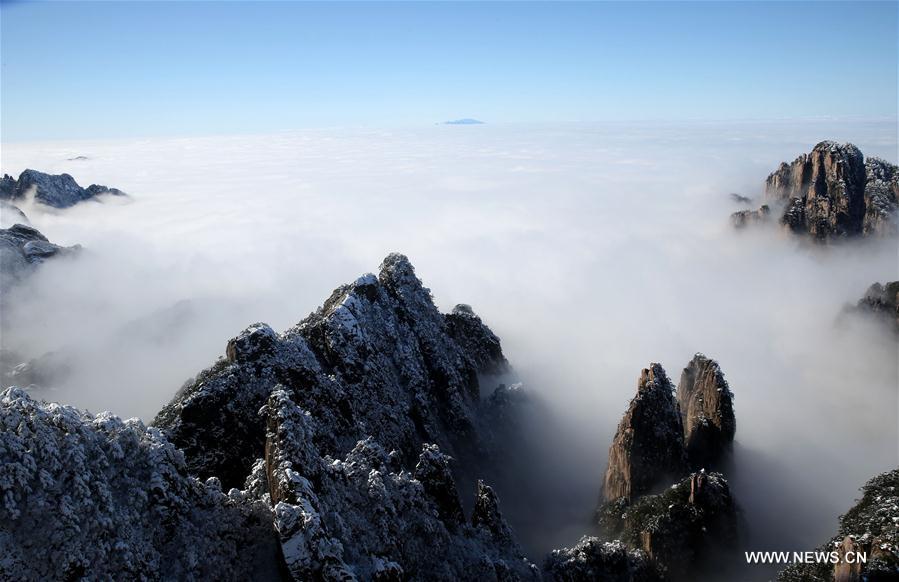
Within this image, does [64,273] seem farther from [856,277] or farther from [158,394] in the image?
[856,277]

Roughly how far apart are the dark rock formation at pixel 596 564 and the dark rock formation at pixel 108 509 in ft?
73.1

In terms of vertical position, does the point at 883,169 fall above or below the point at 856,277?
above

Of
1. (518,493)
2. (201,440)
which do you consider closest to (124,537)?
(201,440)

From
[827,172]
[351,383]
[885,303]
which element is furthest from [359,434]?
[827,172]

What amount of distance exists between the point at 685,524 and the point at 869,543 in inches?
568

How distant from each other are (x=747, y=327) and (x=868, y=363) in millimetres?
49148

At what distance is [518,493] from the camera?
2128 inches

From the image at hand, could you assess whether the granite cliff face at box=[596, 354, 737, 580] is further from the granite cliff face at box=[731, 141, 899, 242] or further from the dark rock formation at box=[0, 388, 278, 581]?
the granite cliff face at box=[731, 141, 899, 242]

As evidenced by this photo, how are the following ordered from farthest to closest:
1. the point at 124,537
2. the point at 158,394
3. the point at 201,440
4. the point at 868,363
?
the point at 868,363
the point at 158,394
the point at 201,440
the point at 124,537

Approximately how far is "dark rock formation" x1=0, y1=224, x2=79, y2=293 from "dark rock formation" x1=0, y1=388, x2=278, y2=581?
12316 centimetres

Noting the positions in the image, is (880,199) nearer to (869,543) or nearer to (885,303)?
(885,303)

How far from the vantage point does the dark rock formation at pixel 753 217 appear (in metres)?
174

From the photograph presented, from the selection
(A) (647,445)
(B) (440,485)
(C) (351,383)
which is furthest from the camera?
(A) (647,445)

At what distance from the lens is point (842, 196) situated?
463ft
